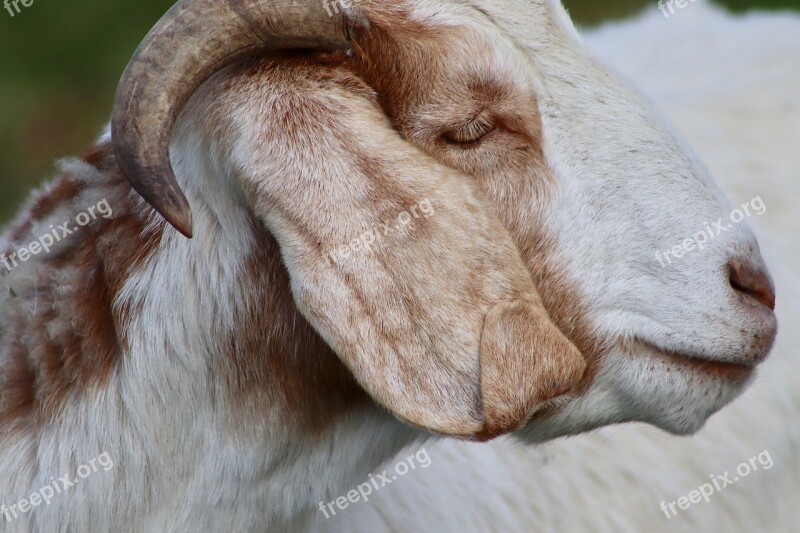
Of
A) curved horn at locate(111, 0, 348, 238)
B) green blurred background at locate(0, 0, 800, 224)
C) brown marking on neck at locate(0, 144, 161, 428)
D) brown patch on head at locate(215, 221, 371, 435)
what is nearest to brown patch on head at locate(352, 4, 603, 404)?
curved horn at locate(111, 0, 348, 238)

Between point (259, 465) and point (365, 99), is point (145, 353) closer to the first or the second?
point (259, 465)

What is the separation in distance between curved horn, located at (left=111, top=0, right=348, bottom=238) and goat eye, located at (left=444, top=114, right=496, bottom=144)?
0.45 m

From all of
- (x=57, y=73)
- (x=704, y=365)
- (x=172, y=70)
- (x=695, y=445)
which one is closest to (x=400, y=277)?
(x=172, y=70)

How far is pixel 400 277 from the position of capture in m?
2.33

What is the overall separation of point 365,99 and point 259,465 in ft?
3.06

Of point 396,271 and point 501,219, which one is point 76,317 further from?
point 501,219

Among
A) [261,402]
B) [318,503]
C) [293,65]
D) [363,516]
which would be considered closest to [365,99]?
[293,65]

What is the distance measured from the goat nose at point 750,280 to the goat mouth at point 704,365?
17 cm

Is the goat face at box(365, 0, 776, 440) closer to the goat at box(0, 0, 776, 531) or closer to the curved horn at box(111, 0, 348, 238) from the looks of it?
the goat at box(0, 0, 776, 531)

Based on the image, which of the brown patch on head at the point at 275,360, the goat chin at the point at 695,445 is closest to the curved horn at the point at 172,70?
the brown patch on head at the point at 275,360

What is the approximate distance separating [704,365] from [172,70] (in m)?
1.45

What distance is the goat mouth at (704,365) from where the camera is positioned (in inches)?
101

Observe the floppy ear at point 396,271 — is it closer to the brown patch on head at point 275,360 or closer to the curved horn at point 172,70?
the curved horn at point 172,70

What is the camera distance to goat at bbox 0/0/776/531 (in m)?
2.31
